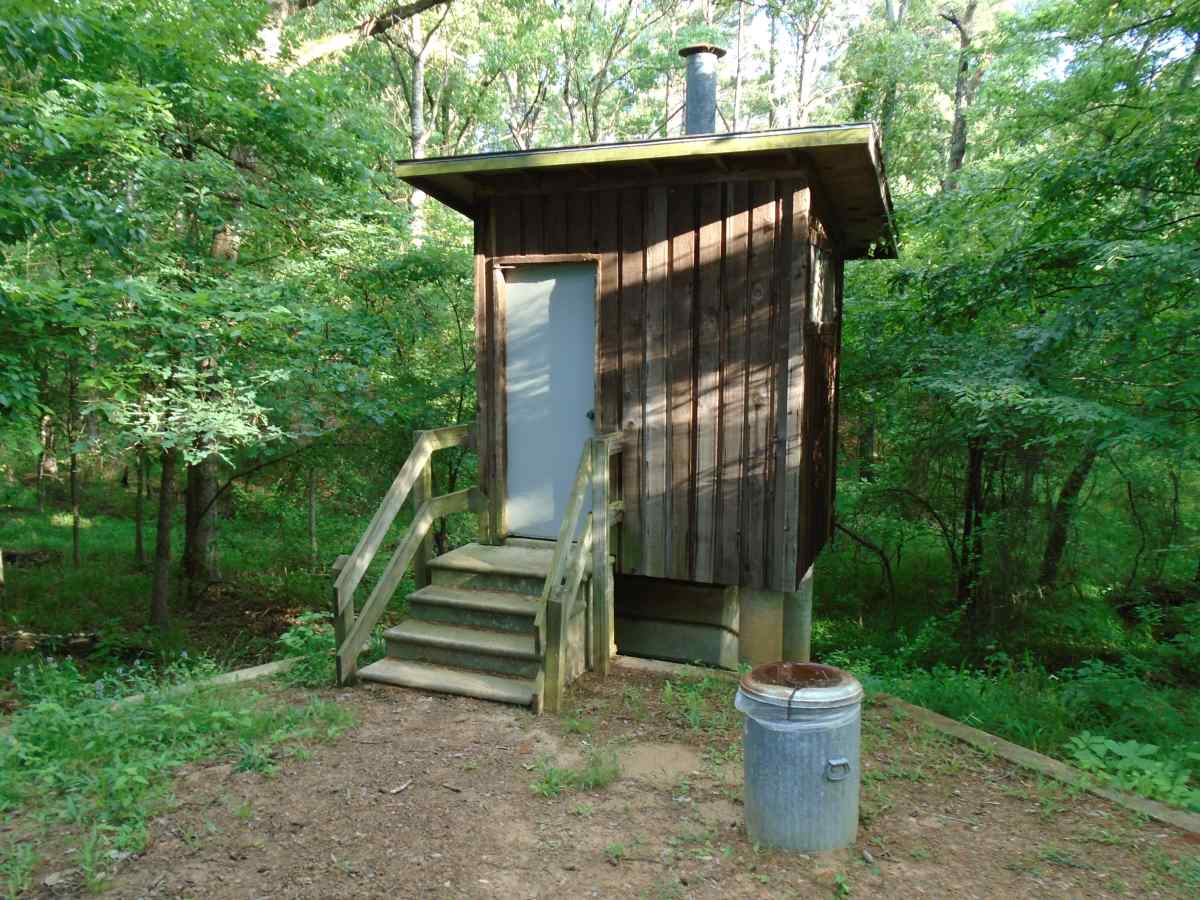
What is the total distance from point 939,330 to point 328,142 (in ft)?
21.6

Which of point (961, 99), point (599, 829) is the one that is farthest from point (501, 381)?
point (961, 99)

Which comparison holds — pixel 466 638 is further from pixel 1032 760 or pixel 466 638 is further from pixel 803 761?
pixel 1032 760

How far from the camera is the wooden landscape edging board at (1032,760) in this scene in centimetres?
372

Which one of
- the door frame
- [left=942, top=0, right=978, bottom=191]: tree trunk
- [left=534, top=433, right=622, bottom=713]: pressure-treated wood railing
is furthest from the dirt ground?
[left=942, top=0, right=978, bottom=191]: tree trunk

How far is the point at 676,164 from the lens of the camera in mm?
5855

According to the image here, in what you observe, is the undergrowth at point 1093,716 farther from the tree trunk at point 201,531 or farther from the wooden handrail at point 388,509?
the tree trunk at point 201,531

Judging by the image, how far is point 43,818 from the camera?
361 cm

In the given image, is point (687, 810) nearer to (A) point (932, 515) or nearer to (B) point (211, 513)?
(A) point (932, 515)

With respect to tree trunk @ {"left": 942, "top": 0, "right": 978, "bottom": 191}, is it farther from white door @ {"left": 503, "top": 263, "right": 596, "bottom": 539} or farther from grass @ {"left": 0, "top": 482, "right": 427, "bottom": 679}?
grass @ {"left": 0, "top": 482, "right": 427, "bottom": 679}

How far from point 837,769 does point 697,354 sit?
333 centimetres

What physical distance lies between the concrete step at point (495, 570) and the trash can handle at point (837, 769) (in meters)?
2.70

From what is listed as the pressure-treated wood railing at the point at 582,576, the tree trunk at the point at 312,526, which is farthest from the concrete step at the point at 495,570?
the tree trunk at the point at 312,526

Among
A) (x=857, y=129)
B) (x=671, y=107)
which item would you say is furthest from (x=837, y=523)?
(x=671, y=107)

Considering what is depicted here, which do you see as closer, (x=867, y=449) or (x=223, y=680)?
(x=223, y=680)
